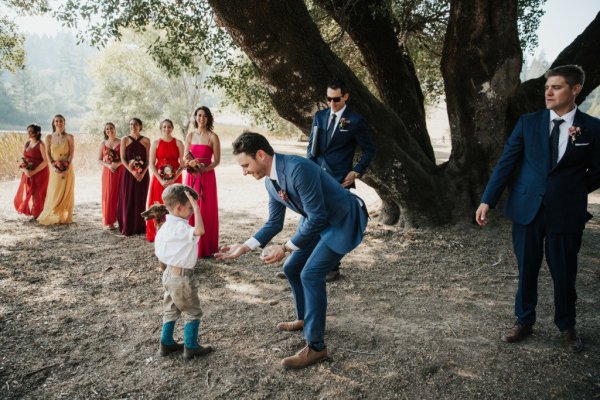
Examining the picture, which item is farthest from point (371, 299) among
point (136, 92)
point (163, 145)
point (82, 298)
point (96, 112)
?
point (96, 112)

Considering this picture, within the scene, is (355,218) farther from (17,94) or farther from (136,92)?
(17,94)

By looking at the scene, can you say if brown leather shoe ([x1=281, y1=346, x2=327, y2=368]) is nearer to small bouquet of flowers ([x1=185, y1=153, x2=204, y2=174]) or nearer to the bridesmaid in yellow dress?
small bouquet of flowers ([x1=185, y1=153, x2=204, y2=174])

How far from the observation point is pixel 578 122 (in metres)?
3.54

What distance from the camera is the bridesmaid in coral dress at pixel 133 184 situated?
8055 mm

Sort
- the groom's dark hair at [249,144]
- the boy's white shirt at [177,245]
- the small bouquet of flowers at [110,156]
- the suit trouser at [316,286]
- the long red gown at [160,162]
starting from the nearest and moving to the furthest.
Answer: the groom's dark hair at [249,144]
the suit trouser at [316,286]
the boy's white shirt at [177,245]
the long red gown at [160,162]
the small bouquet of flowers at [110,156]

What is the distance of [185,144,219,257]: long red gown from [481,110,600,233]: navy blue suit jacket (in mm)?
4232

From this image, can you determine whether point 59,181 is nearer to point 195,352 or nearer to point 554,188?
point 195,352

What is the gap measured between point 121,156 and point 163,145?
132cm

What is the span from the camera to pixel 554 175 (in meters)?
3.60

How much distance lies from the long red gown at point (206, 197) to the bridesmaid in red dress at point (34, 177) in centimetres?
451

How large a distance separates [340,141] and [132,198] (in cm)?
468

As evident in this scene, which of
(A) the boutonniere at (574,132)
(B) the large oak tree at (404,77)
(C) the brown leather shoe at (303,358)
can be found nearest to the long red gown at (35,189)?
(B) the large oak tree at (404,77)

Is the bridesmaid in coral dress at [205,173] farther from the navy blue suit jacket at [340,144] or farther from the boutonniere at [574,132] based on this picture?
the boutonniere at [574,132]

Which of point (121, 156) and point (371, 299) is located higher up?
point (121, 156)
